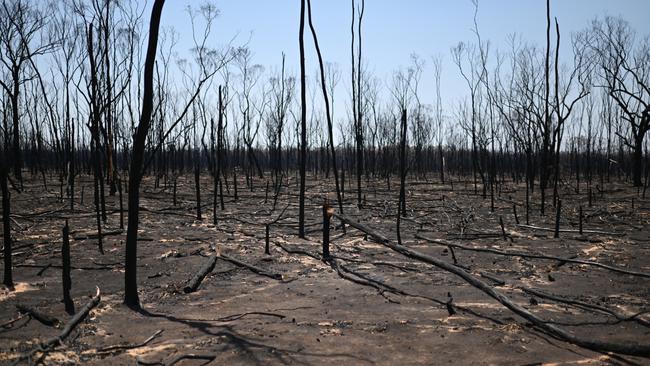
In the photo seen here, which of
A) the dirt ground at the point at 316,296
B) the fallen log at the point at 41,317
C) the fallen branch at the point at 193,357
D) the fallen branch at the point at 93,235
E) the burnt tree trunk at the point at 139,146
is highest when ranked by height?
the burnt tree trunk at the point at 139,146

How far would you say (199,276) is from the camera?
539 centimetres

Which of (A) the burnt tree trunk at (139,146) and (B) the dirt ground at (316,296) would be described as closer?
(B) the dirt ground at (316,296)

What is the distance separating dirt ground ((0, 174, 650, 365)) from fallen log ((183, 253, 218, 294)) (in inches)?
3.6

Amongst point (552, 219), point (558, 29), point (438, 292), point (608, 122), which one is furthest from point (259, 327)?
point (608, 122)

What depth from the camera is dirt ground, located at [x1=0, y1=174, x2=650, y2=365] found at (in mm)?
3312

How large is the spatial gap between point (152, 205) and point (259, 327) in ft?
29.8

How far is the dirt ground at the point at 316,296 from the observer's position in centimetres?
331

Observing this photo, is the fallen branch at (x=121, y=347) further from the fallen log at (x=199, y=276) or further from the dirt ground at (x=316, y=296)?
the fallen log at (x=199, y=276)

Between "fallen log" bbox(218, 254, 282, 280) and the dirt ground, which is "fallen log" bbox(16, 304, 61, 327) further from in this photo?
"fallen log" bbox(218, 254, 282, 280)

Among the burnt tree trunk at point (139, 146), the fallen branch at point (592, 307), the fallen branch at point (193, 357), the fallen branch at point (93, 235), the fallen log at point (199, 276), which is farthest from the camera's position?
the fallen branch at point (93, 235)

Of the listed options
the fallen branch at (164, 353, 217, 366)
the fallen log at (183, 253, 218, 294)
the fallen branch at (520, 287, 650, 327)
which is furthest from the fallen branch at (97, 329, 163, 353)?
the fallen branch at (520, 287, 650, 327)

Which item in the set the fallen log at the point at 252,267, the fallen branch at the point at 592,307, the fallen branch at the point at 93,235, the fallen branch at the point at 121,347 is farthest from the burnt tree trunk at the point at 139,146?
the fallen branch at the point at 592,307

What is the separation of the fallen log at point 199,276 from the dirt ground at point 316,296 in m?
0.09

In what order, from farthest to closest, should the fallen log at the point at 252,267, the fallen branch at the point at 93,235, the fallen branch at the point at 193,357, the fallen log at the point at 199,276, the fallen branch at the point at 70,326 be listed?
Answer: the fallen branch at the point at 93,235, the fallen log at the point at 252,267, the fallen log at the point at 199,276, the fallen branch at the point at 70,326, the fallen branch at the point at 193,357
